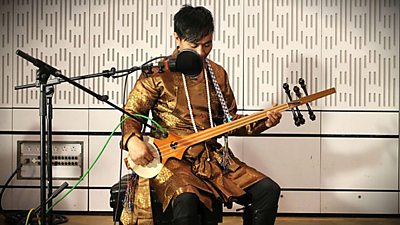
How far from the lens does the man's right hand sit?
7.84 ft

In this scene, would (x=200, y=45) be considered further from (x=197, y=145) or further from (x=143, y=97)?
(x=197, y=145)

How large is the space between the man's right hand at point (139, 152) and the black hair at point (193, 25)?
1.88 feet

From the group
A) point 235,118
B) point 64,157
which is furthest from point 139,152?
point 64,157

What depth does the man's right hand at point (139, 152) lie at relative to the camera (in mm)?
2391

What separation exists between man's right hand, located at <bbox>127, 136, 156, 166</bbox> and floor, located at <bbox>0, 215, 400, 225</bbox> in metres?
1.38

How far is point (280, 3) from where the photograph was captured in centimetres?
391

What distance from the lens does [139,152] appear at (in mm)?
2389

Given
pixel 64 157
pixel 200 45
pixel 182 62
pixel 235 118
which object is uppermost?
pixel 200 45

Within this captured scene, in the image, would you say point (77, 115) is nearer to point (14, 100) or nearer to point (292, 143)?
point (14, 100)

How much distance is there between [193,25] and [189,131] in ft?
1.78

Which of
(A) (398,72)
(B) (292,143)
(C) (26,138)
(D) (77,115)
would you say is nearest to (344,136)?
(B) (292,143)

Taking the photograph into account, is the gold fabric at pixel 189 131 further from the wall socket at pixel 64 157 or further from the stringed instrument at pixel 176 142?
the wall socket at pixel 64 157

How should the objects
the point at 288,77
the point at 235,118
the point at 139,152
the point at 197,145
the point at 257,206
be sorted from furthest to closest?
the point at 288,77, the point at 235,118, the point at 197,145, the point at 257,206, the point at 139,152

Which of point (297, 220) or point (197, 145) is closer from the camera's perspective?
point (197, 145)
